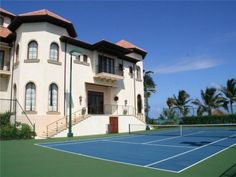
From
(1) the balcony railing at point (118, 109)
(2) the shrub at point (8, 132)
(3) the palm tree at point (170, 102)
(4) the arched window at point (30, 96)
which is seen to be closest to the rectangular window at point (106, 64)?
(1) the balcony railing at point (118, 109)

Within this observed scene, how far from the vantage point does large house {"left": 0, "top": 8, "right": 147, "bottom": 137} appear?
975 inches

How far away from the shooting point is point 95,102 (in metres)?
31.5

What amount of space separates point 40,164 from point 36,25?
2020 centimetres

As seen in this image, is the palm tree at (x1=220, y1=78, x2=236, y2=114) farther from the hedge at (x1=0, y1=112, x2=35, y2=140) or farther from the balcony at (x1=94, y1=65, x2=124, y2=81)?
the hedge at (x1=0, y1=112, x2=35, y2=140)

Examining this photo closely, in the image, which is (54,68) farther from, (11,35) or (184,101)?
(184,101)

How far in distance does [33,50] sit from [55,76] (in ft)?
11.4

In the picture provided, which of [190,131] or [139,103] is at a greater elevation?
[139,103]

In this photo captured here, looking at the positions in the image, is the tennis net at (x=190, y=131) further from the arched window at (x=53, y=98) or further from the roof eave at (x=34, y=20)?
the roof eave at (x=34, y=20)

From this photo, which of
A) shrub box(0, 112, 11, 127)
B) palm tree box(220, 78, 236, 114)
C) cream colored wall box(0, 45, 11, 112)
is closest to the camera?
shrub box(0, 112, 11, 127)

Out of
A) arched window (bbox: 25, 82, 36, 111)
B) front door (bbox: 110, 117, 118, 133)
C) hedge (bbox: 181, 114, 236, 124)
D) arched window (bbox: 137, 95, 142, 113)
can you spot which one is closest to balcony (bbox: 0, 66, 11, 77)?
arched window (bbox: 25, 82, 36, 111)

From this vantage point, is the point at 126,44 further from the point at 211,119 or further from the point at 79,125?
the point at 79,125

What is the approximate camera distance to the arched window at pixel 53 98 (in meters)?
25.4

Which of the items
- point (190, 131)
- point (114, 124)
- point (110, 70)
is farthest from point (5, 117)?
point (190, 131)

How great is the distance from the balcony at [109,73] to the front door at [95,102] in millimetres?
2270
